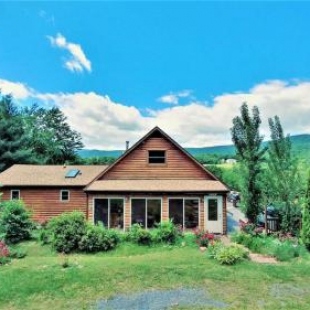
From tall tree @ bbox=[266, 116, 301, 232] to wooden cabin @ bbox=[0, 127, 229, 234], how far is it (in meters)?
2.73

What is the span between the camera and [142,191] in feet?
65.4

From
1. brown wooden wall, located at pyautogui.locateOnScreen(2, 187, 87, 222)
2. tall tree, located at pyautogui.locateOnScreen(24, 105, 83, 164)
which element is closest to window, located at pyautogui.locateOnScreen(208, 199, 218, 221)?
brown wooden wall, located at pyautogui.locateOnScreen(2, 187, 87, 222)

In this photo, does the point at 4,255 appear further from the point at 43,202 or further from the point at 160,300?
the point at 43,202

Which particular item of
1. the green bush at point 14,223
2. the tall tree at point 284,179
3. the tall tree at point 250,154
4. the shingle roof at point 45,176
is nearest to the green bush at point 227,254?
the tall tree at point 284,179

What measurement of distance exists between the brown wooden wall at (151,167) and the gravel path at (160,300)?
12001mm

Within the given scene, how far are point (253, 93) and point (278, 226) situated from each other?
945 centimetres

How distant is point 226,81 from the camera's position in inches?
1059

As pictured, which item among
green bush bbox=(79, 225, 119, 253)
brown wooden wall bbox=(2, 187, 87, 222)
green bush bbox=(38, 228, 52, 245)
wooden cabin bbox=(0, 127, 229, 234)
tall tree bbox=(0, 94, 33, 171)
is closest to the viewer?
green bush bbox=(79, 225, 119, 253)

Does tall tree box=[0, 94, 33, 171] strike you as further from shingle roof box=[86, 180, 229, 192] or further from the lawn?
the lawn

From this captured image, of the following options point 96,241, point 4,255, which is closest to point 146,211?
point 96,241

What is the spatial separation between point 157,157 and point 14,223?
9.02m

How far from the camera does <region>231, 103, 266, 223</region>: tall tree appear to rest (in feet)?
65.6

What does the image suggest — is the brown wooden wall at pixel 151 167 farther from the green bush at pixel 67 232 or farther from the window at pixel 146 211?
the green bush at pixel 67 232

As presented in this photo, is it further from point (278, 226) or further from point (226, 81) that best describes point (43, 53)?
point (278, 226)
